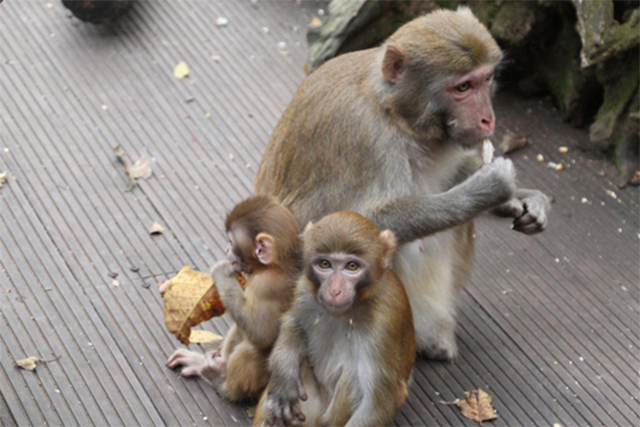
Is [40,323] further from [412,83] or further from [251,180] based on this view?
[412,83]

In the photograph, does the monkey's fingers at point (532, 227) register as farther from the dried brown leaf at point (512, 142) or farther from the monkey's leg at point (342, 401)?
the dried brown leaf at point (512, 142)

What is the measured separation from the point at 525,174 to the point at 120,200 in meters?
2.97

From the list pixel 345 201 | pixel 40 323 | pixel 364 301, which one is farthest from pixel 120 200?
pixel 364 301

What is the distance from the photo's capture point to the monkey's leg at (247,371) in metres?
5.00

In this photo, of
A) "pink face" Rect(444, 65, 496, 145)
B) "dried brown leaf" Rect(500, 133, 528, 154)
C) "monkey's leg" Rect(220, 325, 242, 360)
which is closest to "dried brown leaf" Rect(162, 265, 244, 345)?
"monkey's leg" Rect(220, 325, 242, 360)

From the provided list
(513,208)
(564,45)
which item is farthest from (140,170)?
(564,45)

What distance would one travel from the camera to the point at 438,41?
4.86 meters

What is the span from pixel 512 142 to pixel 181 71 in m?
2.75

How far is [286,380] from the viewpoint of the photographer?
4.64 metres

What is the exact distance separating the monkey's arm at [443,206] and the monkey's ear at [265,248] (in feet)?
1.88

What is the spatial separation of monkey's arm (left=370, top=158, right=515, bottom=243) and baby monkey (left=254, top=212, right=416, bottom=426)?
0.39 m

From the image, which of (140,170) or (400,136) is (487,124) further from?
(140,170)

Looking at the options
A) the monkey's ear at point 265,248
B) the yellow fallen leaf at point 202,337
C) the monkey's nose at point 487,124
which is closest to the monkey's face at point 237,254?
the monkey's ear at point 265,248

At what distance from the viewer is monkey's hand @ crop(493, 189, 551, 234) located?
5.40 meters
